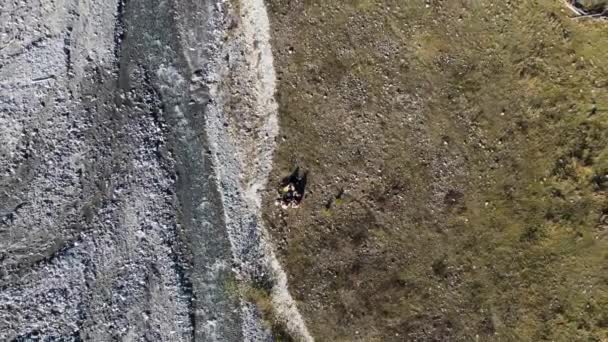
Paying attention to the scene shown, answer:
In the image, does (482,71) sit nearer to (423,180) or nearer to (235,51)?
(423,180)

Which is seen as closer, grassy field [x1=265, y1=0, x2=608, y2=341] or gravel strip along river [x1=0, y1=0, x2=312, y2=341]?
grassy field [x1=265, y1=0, x2=608, y2=341]

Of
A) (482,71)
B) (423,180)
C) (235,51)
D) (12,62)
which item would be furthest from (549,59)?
(12,62)

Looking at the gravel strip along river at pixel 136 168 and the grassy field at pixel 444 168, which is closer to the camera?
the grassy field at pixel 444 168

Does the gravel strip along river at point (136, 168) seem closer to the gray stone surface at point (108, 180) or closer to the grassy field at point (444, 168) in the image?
the gray stone surface at point (108, 180)

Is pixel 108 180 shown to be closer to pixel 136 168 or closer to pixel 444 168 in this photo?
pixel 136 168

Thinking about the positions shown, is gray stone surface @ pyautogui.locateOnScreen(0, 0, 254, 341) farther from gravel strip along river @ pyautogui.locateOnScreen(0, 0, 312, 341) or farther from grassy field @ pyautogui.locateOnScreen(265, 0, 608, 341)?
grassy field @ pyautogui.locateOnScreen(265, 0, 608, 341)

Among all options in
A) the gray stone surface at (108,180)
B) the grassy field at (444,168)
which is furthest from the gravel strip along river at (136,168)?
the grassy field at (444,168)

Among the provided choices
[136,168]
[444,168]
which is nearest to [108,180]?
[136,168]

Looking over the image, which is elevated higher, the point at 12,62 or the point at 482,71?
the point at 482,71

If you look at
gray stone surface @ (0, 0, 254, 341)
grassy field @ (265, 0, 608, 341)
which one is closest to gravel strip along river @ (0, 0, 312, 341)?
gray stone surface @ (0, 0, 254, 341)
